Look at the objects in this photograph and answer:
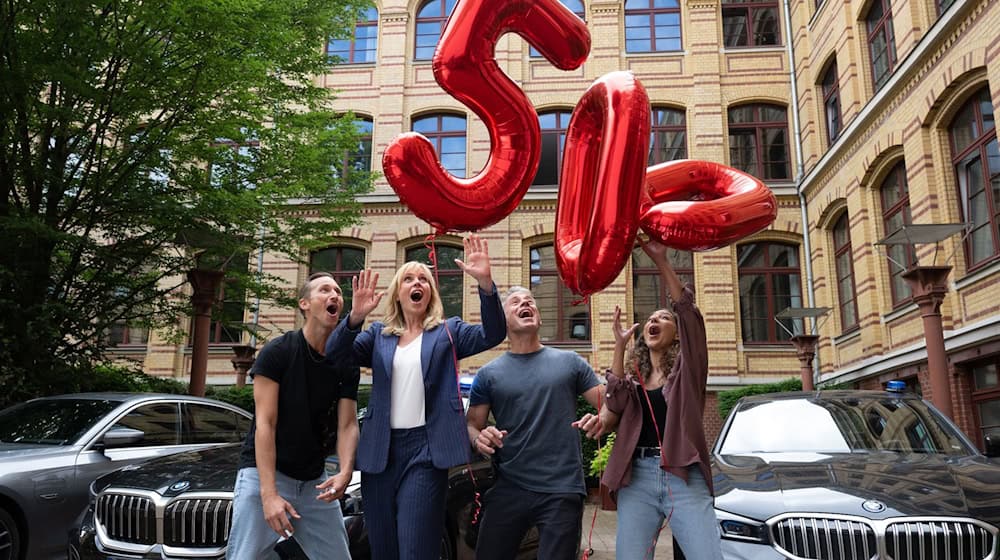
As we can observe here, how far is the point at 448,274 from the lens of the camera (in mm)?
18922

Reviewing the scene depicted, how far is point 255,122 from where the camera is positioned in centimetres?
1005

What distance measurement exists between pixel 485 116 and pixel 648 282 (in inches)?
607

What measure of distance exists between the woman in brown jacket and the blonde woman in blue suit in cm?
76

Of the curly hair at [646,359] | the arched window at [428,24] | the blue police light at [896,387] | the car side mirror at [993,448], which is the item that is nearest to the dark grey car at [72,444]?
the curly hair at [646,359]

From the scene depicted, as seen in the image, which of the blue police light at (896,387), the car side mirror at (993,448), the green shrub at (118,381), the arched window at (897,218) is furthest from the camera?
the arched window at (897,218)

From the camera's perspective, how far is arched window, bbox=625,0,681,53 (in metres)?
19.8

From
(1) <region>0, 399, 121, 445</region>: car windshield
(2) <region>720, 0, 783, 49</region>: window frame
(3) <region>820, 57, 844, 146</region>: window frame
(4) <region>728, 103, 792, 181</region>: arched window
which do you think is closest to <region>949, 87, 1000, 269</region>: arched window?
(3) <region>820, 57, 844, 146</region>: window frame

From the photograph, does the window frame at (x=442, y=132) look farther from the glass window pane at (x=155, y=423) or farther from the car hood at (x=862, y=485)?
the car hood at (x=862, y=485)

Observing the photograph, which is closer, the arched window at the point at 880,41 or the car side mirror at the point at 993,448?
the car side mirror at the point at 993,448

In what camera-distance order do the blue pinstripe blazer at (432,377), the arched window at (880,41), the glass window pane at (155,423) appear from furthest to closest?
the arched window at (880,41), the glass window pane at (155,423), the blue pinstripe blazer at (432,377)

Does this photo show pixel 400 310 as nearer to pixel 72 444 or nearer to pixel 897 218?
pixel 72 444

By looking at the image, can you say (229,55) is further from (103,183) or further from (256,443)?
(256,443)

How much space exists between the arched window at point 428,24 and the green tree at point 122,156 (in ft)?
30.6

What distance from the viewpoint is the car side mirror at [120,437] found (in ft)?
19.0
